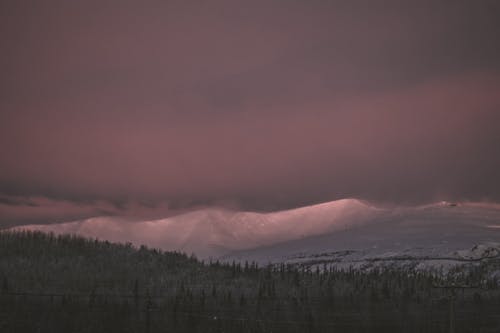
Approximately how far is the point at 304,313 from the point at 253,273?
87.1 metres

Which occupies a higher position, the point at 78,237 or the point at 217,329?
the point at 78,237

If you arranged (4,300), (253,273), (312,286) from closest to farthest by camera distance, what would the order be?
(4,300), (312,286), (253,273)

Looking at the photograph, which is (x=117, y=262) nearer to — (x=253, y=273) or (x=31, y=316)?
(x=253, y=273)

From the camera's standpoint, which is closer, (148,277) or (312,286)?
(148,277)

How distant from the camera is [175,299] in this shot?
8006 centimetres

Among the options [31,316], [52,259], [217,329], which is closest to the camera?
[217,329]

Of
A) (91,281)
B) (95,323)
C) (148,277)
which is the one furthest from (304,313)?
(148,277)

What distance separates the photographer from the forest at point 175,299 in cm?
5047

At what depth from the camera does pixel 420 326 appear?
57031mm

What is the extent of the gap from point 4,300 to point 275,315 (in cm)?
2517

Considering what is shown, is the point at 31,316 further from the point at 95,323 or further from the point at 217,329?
the point at 217,329

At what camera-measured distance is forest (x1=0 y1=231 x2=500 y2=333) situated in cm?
5047

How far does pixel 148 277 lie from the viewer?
388ft

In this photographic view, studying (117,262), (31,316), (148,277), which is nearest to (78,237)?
(117,262)
